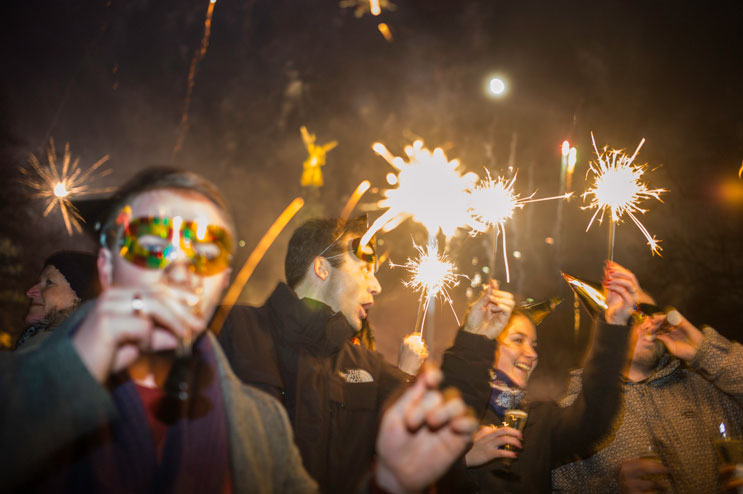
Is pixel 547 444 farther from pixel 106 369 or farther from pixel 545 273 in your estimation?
pixel 545 273

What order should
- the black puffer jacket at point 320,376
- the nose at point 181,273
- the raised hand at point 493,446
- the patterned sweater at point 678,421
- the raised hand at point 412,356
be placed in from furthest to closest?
the raised hand at point 412,356, the patterned sweater at point 678,421, the raised hand at point 493,446, the black puffer jacket at point 320,376, the nose at point 181,273

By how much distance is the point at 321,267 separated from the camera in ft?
13.4

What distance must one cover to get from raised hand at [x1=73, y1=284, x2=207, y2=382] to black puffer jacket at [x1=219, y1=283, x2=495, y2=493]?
57.2 inches

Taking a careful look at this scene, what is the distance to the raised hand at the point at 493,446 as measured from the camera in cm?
314

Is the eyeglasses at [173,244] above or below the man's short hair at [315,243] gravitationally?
below

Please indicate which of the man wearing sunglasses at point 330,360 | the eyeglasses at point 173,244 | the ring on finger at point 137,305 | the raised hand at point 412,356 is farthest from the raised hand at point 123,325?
the raised hand at point 412,356

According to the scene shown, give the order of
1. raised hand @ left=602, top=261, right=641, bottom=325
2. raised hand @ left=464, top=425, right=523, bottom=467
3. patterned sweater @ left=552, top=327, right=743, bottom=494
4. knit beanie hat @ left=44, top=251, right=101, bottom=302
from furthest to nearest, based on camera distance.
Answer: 1. knit beanie hat @ left=44, top=251, right=101, bottom=302
2. patterned sweater @ left=552, top=327, right=743, bottom=494
3. raised hand @ left=602, top=261, right=641, bottom=325
4. raised hand @ left=464, top=425, right=523, bottom=467

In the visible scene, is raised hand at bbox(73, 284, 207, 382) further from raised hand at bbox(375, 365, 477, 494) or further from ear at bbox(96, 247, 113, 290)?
raised hand at bbox(375, 365, 477, 494)

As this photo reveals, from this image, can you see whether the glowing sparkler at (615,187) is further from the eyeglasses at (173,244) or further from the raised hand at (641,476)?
the eyeglasses at (173,244)

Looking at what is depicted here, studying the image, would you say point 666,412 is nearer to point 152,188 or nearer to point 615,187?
point 615,187

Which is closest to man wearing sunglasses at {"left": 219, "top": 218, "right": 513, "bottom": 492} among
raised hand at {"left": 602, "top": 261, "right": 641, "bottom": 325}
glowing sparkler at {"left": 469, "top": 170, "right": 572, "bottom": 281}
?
raised hand at {"left": 602, "top": 261, "right": 641, "bottom": 325}

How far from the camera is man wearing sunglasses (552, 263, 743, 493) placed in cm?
365

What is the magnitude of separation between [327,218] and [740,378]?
159 inches

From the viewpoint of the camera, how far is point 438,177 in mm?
5469
